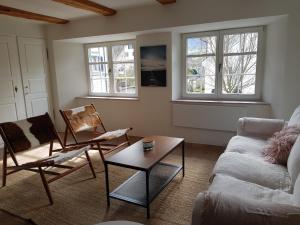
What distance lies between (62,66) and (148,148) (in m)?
3.17

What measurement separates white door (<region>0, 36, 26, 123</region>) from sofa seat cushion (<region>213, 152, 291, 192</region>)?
3.71 metres

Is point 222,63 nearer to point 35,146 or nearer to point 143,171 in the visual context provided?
point 143,171

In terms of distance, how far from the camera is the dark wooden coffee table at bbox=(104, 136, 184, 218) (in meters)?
1.94

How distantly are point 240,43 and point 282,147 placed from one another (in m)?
2.19

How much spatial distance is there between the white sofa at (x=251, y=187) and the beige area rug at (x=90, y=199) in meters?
0.58

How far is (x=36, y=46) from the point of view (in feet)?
14.0

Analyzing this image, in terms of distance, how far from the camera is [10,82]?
3.89 metres

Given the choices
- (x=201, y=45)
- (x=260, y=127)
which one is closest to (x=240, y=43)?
(x=201, y=45)

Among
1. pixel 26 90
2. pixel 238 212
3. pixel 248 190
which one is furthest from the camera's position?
pixel 26 90

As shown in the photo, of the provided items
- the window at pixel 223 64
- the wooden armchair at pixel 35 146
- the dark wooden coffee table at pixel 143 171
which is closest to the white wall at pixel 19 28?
the wooden armchair at pixel 35 146

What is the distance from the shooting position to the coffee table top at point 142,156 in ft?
6.42

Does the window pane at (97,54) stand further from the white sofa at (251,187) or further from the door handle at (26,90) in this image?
the white sofa at (251,187)

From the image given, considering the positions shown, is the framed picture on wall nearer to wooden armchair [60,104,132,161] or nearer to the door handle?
wooden armchair [60,104,132,161]

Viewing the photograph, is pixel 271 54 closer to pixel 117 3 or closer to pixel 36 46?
pixel 117 3
